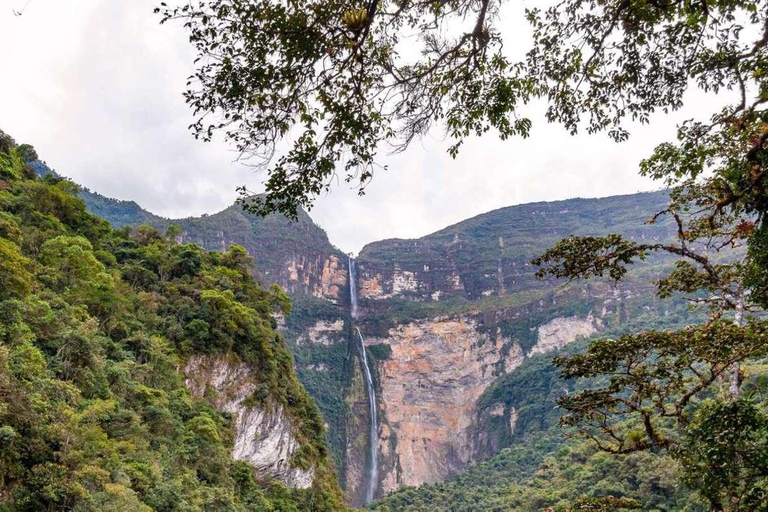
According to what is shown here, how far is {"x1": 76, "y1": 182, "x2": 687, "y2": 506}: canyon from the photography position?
62844mm

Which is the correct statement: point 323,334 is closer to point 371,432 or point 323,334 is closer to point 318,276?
point 318,276

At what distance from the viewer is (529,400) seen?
59938 millimetres

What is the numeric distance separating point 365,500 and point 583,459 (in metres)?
38.5

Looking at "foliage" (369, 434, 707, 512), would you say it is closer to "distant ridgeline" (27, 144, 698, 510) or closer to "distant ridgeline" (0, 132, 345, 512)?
"distant ridgeline" (27, 144, 698, 510)

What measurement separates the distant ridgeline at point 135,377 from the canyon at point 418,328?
4224 centimetres

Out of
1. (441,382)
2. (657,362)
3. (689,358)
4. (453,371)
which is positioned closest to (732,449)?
(689,358)

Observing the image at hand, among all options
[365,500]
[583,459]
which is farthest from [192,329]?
[365,500]

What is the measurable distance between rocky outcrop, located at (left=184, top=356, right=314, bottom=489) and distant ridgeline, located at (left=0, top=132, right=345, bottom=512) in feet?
0.19

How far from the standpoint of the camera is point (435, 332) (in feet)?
233

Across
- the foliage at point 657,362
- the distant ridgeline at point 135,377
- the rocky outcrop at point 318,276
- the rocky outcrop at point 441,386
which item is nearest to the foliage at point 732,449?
the foliage at point 657,362

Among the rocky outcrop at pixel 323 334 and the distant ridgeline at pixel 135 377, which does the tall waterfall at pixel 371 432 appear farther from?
the distant ridgeline at pixel 135 377

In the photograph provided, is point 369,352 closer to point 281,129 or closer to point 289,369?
point 289,369

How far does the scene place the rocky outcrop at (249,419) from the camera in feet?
58.0

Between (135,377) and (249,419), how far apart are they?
6605 millimetres
